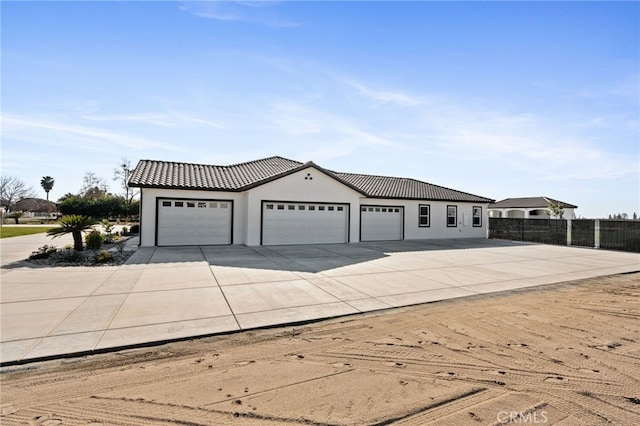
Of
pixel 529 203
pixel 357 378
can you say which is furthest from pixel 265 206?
pixel 529 203

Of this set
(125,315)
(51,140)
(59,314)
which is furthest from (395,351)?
(51,140)

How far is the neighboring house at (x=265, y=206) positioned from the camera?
1483 centimetres

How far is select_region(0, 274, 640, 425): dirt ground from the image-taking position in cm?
287

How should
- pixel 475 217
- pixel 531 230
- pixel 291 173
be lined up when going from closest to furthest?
pixel 291 173, pixel 531 230, pixel 475 217

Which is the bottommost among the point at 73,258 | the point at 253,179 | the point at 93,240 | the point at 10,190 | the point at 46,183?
the point at 73,258

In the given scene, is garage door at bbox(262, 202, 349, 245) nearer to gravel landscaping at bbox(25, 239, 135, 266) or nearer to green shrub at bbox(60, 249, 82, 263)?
gravel landscaping at bbox(25, 239, 135, 266)

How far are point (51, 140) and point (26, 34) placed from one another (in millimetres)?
12623

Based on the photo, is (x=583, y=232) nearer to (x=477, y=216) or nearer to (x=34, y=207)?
(x=477, y=216)

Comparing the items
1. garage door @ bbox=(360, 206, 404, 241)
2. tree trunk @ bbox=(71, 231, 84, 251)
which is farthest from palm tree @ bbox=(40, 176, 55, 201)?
garage door @ bbox=(360, 206, 404, 241)

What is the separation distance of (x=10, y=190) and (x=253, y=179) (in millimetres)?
62935

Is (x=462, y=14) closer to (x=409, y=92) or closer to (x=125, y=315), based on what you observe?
(x=409, y=92)

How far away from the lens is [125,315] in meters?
5.49

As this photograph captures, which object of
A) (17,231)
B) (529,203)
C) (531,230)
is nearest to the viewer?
(531,230)

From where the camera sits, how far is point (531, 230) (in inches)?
834
